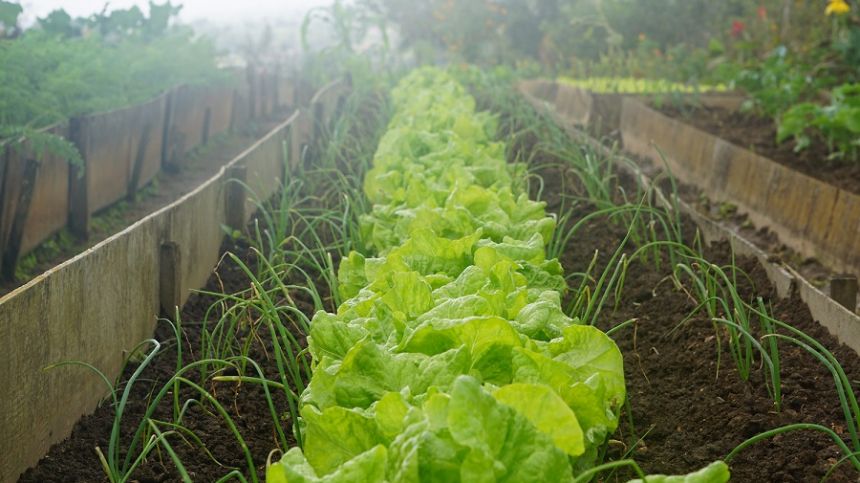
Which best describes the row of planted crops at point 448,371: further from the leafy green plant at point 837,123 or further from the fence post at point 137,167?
the fence post at point 137,167

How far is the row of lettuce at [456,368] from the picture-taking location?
1896 millimetres

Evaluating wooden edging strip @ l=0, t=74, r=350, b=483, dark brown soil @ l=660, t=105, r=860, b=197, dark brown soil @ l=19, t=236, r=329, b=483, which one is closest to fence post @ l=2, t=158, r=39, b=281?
wooden edging strip @ l=0, t=74, r=350, b=483

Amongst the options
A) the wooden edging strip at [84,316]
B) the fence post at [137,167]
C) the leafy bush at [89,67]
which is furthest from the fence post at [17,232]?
the fence post at [137,167]

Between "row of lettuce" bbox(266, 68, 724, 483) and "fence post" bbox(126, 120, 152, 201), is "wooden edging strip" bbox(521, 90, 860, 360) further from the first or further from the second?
"fence post" bbox(126, 120, 152, 201)

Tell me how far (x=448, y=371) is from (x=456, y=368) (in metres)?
0.02

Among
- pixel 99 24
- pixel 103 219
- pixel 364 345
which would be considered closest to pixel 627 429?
pixel 364 345

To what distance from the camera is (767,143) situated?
874cm

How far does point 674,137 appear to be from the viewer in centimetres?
927

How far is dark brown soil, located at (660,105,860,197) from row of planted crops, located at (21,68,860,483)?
255 centimetres

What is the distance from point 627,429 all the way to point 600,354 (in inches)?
28.6

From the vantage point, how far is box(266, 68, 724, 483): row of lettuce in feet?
6.22

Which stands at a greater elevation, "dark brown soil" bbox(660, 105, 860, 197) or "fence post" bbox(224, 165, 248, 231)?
"fence post" bbox(224, 165, 248, 231)

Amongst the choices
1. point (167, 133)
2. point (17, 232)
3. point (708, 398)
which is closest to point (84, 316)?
point (708, 398)

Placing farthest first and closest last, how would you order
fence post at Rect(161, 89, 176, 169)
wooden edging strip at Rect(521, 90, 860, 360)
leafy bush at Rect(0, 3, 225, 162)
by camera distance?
1. fence post at Rect(161, 89, 176, 169)
2. leafy bush at Rect(0, 3, 225, 162)
3. wooden edging strip at Rect(521, 90, 860, 360)
